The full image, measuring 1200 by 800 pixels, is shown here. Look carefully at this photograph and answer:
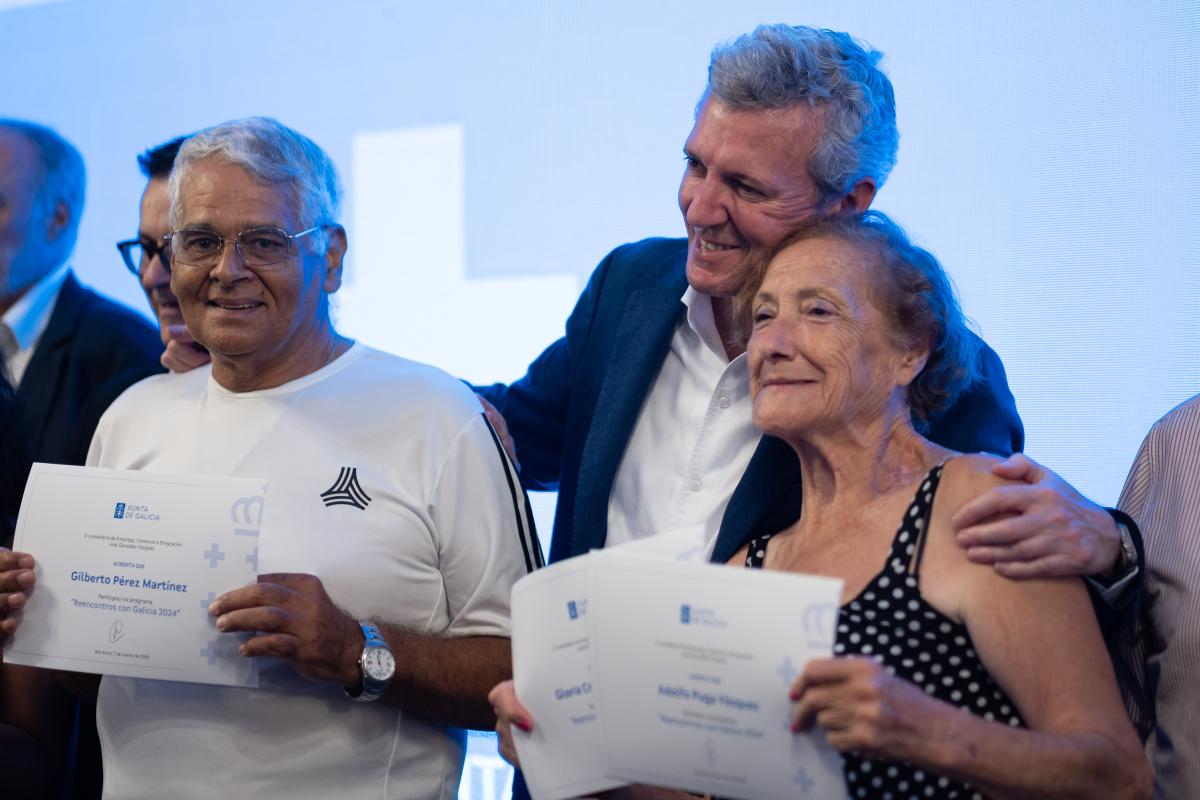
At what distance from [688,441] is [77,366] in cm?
188

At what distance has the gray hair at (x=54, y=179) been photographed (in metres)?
3.99

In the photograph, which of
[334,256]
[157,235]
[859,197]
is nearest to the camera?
[859,197]

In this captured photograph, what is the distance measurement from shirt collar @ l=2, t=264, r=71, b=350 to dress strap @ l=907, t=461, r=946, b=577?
2668mm

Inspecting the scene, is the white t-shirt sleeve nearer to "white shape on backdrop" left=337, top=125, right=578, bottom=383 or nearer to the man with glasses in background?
the man with glasses in background

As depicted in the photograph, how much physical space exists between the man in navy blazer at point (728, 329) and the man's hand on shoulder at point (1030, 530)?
400mm

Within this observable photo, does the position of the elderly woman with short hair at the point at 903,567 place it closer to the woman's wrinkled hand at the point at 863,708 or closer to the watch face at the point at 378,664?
the woman's wrinkled hand at the point at 863,708

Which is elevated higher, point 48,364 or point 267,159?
point 267,159

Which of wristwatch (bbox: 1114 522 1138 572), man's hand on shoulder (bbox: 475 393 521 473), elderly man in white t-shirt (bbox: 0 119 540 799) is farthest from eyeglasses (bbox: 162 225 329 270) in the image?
wristwatch (bbox: 1114 522 1138 572)

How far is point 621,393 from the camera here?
2.55m

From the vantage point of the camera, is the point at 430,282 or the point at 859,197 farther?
the point at 430,282

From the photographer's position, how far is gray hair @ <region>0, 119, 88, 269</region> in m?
3.99

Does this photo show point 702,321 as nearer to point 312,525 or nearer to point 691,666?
point 312,525

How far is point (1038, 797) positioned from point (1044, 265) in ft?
5.12

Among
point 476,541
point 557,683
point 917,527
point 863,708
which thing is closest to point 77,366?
point 476,541
